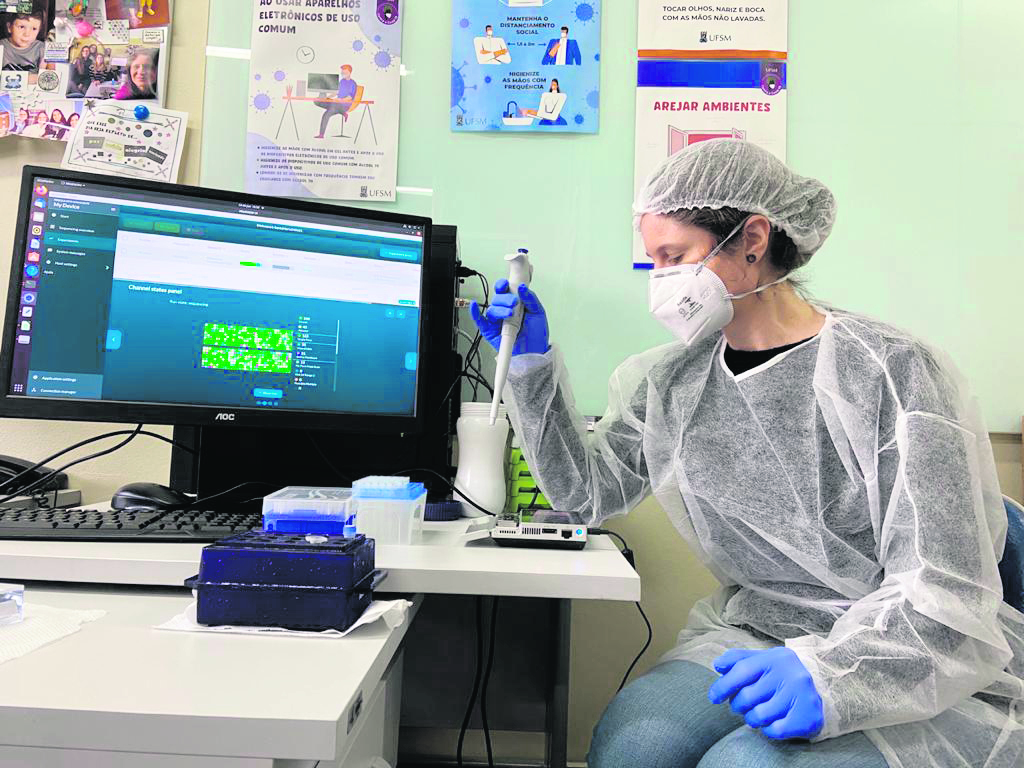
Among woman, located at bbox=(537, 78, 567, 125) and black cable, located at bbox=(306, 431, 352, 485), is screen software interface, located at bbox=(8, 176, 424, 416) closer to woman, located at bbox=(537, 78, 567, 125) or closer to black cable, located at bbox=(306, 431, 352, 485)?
black cable, located at bbox=(306, 431, 352, 485)

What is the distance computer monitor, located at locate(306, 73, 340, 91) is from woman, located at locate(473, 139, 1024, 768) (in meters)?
0.71

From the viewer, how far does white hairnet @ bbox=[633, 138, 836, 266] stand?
3.34 ft

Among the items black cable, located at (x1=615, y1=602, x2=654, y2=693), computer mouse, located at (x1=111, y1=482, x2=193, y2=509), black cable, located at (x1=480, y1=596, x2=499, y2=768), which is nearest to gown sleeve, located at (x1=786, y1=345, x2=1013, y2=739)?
black cable, located at (x1=615, y1=602, x2=654, y2=693)

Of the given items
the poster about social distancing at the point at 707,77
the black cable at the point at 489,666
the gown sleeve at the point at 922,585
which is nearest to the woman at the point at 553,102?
the poster about social distancing at the point at 707,77

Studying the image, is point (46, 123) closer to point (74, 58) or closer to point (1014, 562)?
point (74, 58)

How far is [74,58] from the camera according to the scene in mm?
1521

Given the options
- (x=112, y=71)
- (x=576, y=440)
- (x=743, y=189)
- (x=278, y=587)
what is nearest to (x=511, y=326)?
(x=576, y=440)

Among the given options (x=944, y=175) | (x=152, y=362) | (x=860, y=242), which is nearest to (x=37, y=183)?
(x=152, y=362)

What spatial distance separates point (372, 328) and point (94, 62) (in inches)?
36.4

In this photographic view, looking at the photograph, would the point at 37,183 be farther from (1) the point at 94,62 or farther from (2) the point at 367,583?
(2) the point at 367,583

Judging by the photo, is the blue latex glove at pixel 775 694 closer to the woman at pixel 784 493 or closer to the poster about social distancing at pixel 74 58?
the woman at pixel 784 493

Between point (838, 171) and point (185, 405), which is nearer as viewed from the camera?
point (185, 405)

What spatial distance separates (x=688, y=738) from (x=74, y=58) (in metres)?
1.70

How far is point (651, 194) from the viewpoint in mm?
1068
